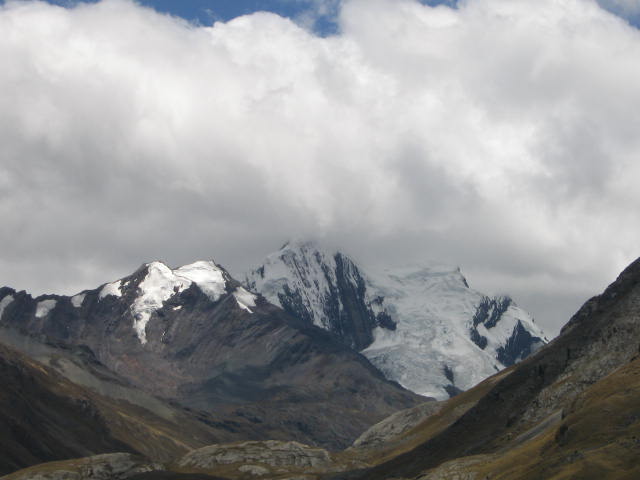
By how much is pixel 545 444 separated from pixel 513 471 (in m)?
8.75

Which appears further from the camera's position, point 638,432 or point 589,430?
point 589,430

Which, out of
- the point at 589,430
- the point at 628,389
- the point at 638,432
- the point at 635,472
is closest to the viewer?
the point at 635,472

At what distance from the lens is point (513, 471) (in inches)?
7657

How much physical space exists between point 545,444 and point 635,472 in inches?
2086

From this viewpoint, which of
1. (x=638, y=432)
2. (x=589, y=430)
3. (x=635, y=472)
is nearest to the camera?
(x=635, y=472)

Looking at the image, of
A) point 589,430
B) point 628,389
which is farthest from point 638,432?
point 628,389

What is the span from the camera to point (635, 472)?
479 feet

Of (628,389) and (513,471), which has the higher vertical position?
(628,389)

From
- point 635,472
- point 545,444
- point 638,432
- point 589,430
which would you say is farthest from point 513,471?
point 635,472

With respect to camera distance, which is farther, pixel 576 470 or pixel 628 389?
pixel 628 389

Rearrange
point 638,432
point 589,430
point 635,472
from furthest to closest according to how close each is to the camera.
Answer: point 589,430 → point 638,432 → point 635,472

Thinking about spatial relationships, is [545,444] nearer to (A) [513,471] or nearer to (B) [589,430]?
(A) [513,471]

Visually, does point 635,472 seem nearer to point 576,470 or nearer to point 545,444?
point 576,470

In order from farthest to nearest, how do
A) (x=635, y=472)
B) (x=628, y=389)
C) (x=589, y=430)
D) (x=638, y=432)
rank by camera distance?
(x=628, y=389) < (x=589, y=430) < (x=638, y=432) < (x=635, y=472)
